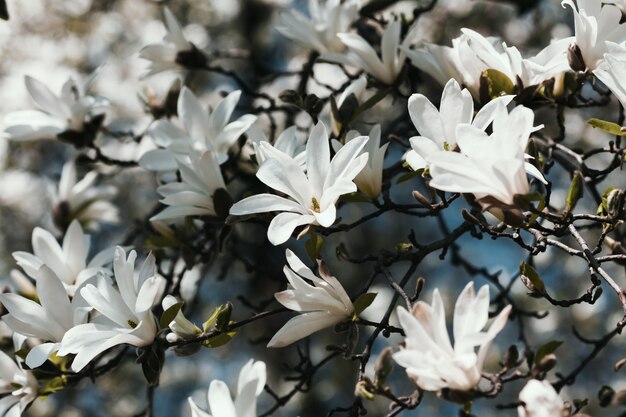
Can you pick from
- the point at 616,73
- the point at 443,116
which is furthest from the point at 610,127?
the point at 443,116

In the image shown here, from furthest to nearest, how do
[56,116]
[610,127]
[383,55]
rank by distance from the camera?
1. [56,116]
2. [383,55]
3. [610,127]

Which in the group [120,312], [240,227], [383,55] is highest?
[383,55]

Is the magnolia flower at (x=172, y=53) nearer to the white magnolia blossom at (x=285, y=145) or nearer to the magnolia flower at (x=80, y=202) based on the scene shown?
the magnolia flower at (x=80, y=202)

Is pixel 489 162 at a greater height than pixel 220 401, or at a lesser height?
greater

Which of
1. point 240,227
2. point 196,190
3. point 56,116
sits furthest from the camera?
point 240,227

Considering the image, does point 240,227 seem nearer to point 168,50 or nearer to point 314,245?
point 168,50

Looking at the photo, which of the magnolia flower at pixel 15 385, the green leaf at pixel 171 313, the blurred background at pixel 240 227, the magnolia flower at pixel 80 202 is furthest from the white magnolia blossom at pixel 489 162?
the blurred background at pixel 240 227
